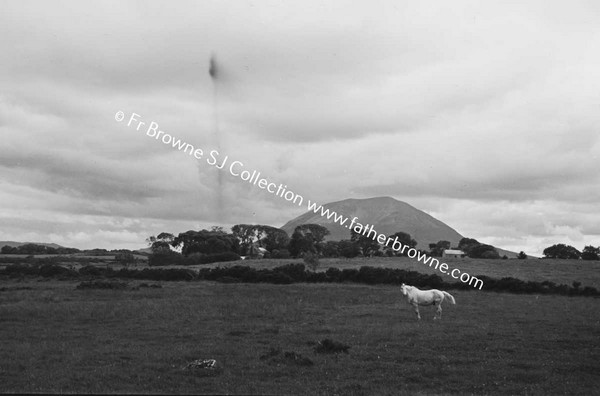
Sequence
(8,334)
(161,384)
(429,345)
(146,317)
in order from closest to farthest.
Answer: (161,384)
(429,345)
(8,334)
(146,317)

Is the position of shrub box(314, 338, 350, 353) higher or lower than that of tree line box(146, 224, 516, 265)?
lower

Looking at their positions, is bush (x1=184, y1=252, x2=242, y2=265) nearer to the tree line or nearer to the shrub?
the tree line

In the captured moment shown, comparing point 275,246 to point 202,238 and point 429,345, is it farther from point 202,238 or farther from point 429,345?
point 429,345

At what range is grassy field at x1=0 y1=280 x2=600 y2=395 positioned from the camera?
14953 millimetres

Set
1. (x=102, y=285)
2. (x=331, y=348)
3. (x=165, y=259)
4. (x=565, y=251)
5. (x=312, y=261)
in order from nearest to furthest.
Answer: (x=331, y=348), (x=102, y=285), (x=312, y=261), (x=165, y=259), (x=565, y=251)

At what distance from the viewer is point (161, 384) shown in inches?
579

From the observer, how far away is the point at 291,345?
2097 cm

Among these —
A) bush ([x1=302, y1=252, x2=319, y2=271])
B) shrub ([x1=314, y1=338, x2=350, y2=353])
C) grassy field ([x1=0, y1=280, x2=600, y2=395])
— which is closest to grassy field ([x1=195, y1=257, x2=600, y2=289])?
bush ([x1=302, y1=252, x2=319, y2=271])

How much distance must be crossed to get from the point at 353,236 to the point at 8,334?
122 m

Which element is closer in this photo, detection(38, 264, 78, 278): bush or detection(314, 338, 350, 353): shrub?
detection(314, 338, 350, 353): shrub

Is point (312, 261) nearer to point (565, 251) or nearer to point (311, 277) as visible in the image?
point (311, 277)

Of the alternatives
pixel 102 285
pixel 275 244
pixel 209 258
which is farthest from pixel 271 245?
pixel 102 285

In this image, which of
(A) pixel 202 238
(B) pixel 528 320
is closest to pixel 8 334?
(B) pixel 528 320

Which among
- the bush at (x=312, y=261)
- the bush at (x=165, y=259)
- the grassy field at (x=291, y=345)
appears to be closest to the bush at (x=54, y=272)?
the grassy field at (x=291, y=345)
